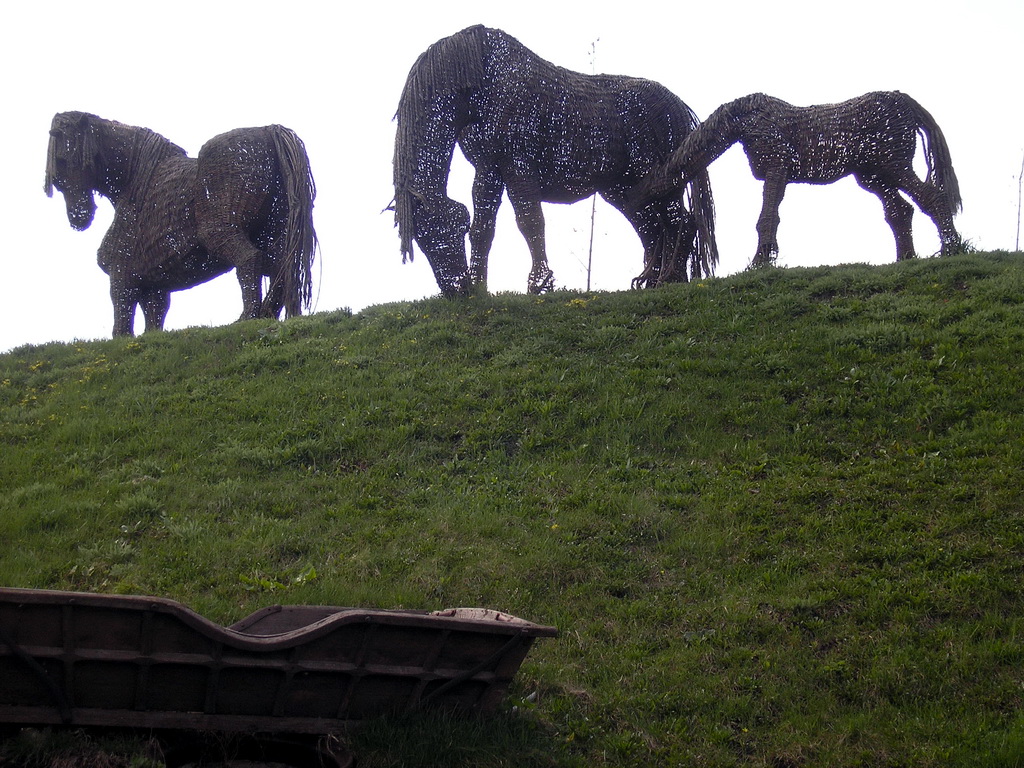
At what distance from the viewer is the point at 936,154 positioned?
460 inches

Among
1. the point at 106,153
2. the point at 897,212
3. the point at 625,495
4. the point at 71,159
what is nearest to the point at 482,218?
the point at 897,212

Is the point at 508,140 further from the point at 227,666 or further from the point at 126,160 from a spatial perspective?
the point at 227,666

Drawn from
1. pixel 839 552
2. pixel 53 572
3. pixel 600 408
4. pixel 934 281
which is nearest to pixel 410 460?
pixel 600 408

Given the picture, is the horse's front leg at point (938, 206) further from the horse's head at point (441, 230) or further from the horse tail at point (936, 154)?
the horse's head at point (441, 230)

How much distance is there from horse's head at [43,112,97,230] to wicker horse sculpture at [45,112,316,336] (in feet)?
0.05

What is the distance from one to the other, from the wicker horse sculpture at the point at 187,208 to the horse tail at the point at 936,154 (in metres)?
7.96

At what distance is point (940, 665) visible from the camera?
5016 mm

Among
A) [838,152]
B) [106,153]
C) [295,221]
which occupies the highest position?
[106,153]

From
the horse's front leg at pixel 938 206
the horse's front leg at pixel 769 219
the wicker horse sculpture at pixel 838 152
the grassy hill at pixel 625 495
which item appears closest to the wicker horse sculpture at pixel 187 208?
the grassy hill at pixel 625 495

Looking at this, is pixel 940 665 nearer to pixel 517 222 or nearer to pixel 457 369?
pixel 457 369

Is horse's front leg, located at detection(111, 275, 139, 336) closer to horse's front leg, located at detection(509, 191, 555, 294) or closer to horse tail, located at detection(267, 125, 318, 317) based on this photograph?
horse tail, located at detection(267, 125, 318, 317)

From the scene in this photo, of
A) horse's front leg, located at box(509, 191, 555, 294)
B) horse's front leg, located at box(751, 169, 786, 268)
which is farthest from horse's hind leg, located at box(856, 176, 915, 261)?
horse's front leg, located at box(509, 191, 555, 294)

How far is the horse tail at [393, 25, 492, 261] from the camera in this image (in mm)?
11398

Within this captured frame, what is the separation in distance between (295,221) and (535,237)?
11.3 ft
